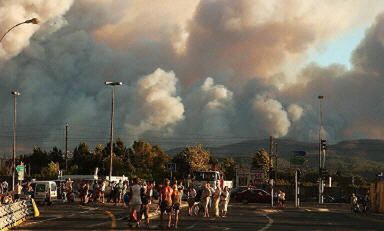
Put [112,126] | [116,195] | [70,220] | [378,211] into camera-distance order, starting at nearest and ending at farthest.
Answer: [70,220] → [116,195] → [378,211] → [112,126]

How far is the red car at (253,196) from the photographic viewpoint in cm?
7700

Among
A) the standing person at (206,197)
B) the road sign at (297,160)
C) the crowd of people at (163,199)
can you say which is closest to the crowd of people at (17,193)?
the crowd of people at (163,199)

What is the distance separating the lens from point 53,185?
187 feet

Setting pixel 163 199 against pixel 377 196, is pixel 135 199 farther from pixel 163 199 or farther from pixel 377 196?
pixel 377 196

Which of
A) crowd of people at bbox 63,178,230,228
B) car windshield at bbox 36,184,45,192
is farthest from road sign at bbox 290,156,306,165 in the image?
car windshield at bbox 36,184,45,192

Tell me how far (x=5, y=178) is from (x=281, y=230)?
78.6 metres

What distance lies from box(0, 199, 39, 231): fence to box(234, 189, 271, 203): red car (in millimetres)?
39941

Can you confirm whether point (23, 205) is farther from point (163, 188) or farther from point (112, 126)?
point (112, 126)

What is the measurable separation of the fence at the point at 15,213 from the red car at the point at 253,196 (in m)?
39.9

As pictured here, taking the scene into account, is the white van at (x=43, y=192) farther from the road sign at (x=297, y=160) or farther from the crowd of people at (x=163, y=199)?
the road sign at (x=297, y=160)

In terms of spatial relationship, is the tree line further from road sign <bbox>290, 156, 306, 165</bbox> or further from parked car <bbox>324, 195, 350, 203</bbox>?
road sign <bbox>290, 156, 306, 165</bbox>

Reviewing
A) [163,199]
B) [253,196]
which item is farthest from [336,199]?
[163,199]

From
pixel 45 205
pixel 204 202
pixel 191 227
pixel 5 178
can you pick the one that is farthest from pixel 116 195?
pixel 5 178

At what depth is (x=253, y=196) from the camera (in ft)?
254
